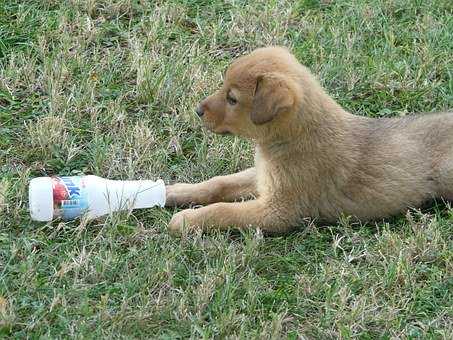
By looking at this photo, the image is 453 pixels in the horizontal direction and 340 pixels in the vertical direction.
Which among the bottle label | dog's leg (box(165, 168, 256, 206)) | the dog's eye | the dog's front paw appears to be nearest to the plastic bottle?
the bottle label

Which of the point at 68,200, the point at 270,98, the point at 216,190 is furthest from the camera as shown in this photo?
the point at 216,190

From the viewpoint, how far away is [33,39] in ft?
23.4

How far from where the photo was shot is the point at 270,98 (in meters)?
5.27

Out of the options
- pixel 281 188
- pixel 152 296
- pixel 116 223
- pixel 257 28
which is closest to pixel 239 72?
pixel 281 188

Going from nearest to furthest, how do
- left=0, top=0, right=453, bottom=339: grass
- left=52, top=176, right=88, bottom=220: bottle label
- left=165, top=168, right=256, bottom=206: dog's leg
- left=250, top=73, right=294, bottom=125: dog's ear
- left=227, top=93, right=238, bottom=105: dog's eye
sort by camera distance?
left=0, top=0, right=453, bottom=339: grass → left=250, top=73, right=294, bottom=125: dog's ear → left=52, top=176, right=88, bottom=220: bottle label → left=227, top=93, right=238, bottom=105: dog's eye → left=165, top=168, right=256, bottom=206: dog's leg

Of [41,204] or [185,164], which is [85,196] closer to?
[41,204]

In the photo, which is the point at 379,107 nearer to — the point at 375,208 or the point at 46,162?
the point at 375,208

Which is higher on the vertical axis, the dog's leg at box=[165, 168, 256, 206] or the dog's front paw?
the dog's front paw

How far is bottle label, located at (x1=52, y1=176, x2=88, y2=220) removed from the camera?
5.38m

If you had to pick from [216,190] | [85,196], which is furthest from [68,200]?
[216,190]

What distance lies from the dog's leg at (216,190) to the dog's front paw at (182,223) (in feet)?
1.00

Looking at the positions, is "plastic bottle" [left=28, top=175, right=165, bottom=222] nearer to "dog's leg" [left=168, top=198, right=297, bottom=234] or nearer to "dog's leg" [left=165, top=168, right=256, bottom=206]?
"dog's leg" [left=165, top=168, right=256, bottom=206]

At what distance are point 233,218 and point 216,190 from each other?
0.38m

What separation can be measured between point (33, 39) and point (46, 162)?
4.92ft
